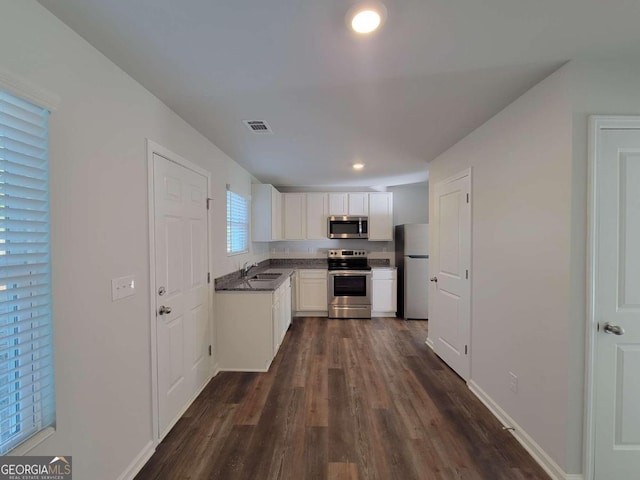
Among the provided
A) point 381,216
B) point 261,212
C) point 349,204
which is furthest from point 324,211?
point 261,212

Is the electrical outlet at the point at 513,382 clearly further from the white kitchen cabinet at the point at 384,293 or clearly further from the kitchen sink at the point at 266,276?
the white kitchen cabinet at the point at 384,293

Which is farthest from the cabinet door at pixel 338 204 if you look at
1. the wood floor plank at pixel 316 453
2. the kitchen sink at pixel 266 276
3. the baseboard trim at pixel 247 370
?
the wood floor plank at pixel 316 453

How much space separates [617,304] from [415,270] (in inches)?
123

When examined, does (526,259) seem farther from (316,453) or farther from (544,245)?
(316,453)

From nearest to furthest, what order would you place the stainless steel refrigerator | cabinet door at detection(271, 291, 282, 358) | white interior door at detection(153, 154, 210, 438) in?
1. white interior door at detection(153, 154, 210, 438)
2. cabinet door at detection(271, 291, 282, 358)
3. the stainless steel refrigerator

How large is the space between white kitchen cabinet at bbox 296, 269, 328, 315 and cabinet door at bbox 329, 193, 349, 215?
113 cm

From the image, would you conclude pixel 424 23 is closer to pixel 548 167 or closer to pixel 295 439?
pixel 548 167

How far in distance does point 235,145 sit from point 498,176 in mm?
2467

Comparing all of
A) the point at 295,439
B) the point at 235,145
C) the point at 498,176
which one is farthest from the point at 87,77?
the point at 498,176

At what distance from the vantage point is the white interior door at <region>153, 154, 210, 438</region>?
1.95m

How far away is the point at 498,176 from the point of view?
2182mm

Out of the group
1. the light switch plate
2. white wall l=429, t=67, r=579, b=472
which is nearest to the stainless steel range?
white wall l=429, t=67, r=579, b=472

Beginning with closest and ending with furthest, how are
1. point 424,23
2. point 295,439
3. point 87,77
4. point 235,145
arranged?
point 424,23
point 87,77
point 295,439
point 235,145

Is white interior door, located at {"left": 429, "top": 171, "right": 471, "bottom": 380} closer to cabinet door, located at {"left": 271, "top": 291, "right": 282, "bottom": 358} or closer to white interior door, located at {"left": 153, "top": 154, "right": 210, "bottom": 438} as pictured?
cabinet door, located at {"left": 271, "top": 291, "right": 282, "bottom": 358}
